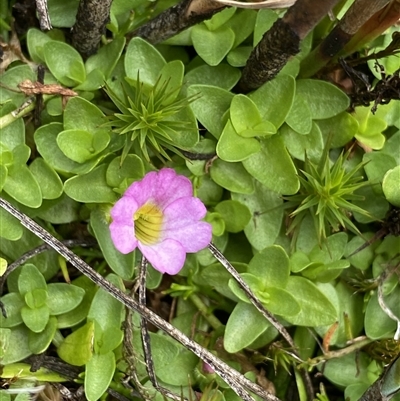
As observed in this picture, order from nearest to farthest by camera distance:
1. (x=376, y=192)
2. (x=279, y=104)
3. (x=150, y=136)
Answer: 1. (x=150, y=136)
2. (x=279, y=104)
3. (x=376, y=192)

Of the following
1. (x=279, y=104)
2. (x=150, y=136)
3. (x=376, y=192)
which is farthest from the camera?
(x=376, y=192)

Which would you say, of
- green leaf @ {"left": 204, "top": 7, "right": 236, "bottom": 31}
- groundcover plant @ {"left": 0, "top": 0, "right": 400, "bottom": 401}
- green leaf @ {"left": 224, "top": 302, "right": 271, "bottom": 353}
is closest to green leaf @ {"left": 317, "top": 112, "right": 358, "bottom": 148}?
groundcover plant @ {"left": 0, "top": 0, "right": 400, "bottom": 401}

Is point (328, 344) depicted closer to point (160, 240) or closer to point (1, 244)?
point (160, 240)

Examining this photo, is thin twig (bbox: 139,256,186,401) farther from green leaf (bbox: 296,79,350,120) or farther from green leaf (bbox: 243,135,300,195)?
green leaf (bbox: 296,79,350,120)

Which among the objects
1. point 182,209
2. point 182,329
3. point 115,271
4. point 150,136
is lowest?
point 182,329

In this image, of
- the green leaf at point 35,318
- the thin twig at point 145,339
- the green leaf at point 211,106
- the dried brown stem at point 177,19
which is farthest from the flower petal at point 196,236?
the dried brown stem at point 177,19

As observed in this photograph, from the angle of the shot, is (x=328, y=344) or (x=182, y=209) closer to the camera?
(x=182, y=209)

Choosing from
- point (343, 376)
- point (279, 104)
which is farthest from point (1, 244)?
point (343, 376)
